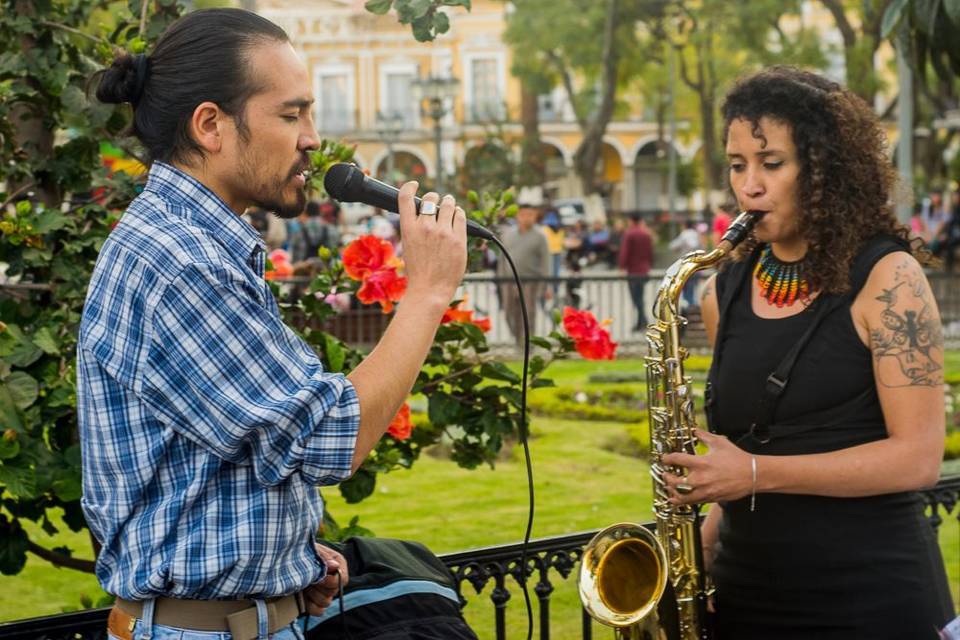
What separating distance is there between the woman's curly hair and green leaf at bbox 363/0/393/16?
1145mm

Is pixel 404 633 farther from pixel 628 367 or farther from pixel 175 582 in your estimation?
pixel 628 367

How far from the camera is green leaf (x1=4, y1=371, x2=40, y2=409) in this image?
3.45 metres

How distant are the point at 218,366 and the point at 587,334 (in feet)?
7.46

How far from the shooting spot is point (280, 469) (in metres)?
1.90

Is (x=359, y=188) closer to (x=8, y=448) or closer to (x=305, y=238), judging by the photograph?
(x=8, y=448)

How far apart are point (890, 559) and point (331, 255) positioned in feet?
6.52

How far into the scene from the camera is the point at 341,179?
225 centimetres

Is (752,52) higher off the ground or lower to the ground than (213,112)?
higher

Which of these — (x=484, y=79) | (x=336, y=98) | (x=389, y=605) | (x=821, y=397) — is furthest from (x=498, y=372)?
(x=336, y=98)

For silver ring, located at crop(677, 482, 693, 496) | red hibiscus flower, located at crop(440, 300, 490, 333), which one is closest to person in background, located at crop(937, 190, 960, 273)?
red hibiscus flower, located at crop(440, 300, 490, 333)

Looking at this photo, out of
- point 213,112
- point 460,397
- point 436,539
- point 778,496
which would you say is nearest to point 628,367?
point 436,539

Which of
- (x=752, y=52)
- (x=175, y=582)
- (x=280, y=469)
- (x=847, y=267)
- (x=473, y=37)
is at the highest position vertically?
(x=473, y=37)

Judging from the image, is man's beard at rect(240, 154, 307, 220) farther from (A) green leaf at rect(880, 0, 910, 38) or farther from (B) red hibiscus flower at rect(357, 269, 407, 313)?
(A) green leaf at rect(880, 0, 910, 38)

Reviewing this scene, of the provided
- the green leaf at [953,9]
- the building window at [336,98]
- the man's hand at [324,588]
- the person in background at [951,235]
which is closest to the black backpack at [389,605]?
the man's hand at [324,588]
